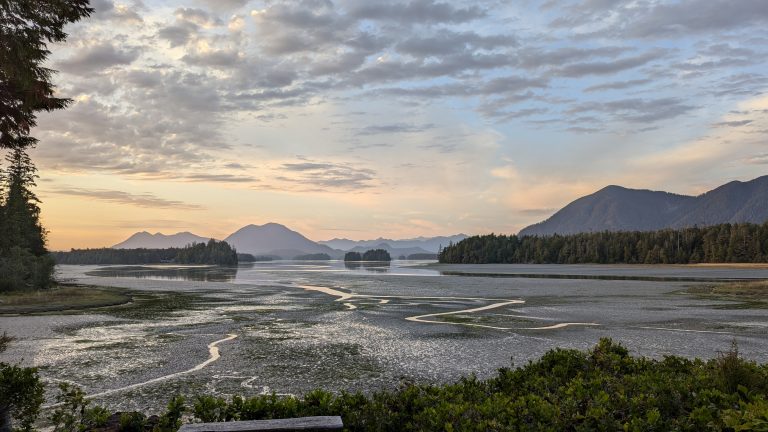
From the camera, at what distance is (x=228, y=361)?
2084 cm

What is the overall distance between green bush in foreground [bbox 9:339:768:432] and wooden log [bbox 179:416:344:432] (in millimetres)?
1244

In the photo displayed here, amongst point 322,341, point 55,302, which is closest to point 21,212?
point 55,302

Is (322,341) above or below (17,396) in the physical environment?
below

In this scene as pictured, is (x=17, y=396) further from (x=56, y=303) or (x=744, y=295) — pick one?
(x=744, y=295)

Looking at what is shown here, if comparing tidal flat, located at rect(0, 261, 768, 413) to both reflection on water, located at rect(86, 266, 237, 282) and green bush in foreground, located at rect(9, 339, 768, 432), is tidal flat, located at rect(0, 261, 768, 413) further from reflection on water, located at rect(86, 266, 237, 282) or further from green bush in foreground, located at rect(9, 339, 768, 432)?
reflection on water, located at rect(86, 266, 237, 282)

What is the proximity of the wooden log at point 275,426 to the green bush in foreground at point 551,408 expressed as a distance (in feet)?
4.08

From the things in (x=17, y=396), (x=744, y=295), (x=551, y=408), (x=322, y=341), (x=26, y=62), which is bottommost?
(x=744, y=295)

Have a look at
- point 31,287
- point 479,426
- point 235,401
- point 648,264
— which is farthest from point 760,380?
point 648,264

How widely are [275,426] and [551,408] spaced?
16.6 feet

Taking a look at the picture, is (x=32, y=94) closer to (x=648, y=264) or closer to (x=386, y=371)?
(x=386, y=371)

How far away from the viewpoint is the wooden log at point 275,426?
774cm

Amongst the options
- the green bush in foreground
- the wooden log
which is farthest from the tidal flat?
the wooden log

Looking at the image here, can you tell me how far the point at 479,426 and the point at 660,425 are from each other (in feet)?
10.4

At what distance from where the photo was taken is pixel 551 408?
30.0 ft
